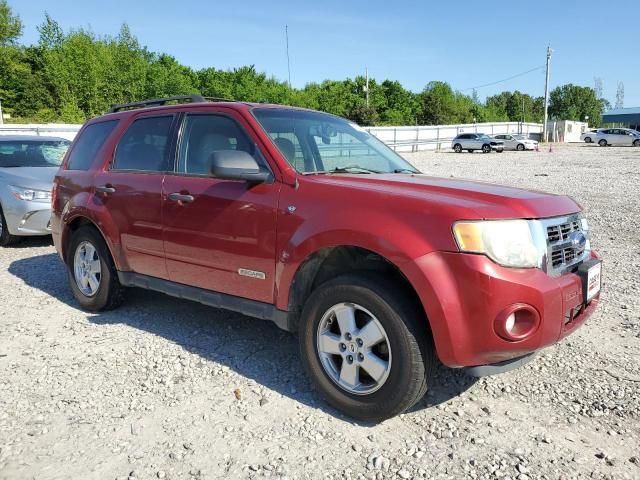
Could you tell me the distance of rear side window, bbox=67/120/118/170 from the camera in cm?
484

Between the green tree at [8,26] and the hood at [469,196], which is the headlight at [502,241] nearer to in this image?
the hood at [469,196]

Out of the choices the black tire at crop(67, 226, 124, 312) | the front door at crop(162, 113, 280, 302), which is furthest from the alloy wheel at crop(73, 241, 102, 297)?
the front door at crop(162, 113, 280, 302)

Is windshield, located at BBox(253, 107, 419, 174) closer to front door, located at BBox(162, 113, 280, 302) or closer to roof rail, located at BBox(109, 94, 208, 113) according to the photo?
front door, located at BBox(162, 113, 280, 302)

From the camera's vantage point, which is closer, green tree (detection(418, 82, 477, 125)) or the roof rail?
the roof rail

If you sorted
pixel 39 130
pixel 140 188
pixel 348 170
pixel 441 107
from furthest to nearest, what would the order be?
pixel 441 107
pixel 39 130
pixel 140 188
pixel 348 170

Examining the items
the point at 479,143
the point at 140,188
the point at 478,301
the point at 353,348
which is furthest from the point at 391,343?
the point at 479,143

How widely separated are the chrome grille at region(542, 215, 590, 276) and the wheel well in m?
0.83

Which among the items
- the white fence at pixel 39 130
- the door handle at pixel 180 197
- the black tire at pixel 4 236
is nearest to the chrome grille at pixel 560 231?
the door handle at pixel 180 197

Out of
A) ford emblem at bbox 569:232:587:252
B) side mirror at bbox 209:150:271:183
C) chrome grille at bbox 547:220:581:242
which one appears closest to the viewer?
chrome grille at bbox 547:220:581:242

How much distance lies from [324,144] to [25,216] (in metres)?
5.44

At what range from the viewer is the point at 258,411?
312 cm

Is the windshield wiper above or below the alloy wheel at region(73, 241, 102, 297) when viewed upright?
above

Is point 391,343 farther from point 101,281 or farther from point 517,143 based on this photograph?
point 517,143

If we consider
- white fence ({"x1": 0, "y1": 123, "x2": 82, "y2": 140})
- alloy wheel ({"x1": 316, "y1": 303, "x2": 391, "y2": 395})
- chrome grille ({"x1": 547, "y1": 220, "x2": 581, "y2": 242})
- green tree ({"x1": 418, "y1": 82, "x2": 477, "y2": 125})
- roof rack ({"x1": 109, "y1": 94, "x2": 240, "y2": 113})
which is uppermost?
green tree ({"x1": 418, "y1": 82, "x2": 477, "y2": 125})
